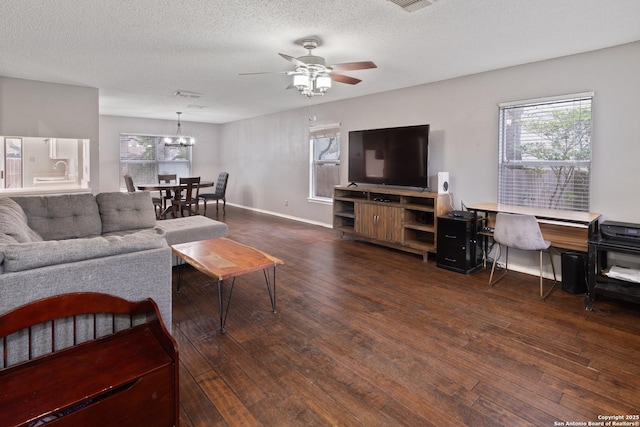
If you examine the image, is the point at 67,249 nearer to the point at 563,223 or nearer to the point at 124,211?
the point at 124,211

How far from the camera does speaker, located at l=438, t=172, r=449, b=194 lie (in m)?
4.42

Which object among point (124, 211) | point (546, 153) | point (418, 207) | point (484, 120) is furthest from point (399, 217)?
point (124, 211)

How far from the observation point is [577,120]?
353 centimetres

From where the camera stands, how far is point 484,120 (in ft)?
13.9

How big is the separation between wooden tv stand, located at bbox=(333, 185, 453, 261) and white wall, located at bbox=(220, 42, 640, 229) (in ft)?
1.54

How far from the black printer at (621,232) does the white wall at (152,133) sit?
924cm

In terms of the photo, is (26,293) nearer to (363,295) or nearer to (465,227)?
(363,295)

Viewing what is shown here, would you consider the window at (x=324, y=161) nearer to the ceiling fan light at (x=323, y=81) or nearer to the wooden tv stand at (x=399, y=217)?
the wooden tv stand at (x=399, y=217)

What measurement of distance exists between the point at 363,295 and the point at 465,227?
151 centimetres

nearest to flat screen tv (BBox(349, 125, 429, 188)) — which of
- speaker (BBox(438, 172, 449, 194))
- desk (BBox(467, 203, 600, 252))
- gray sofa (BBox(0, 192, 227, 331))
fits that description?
speaker (BBox(438, 172, 449, 194))

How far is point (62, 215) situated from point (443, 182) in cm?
436

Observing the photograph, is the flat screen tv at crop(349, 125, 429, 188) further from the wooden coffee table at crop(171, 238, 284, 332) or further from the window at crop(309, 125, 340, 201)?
the wooden coffee table at crop(171, 238, 284, 332)

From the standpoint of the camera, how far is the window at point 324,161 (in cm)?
645

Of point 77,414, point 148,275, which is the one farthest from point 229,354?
point 77,414
